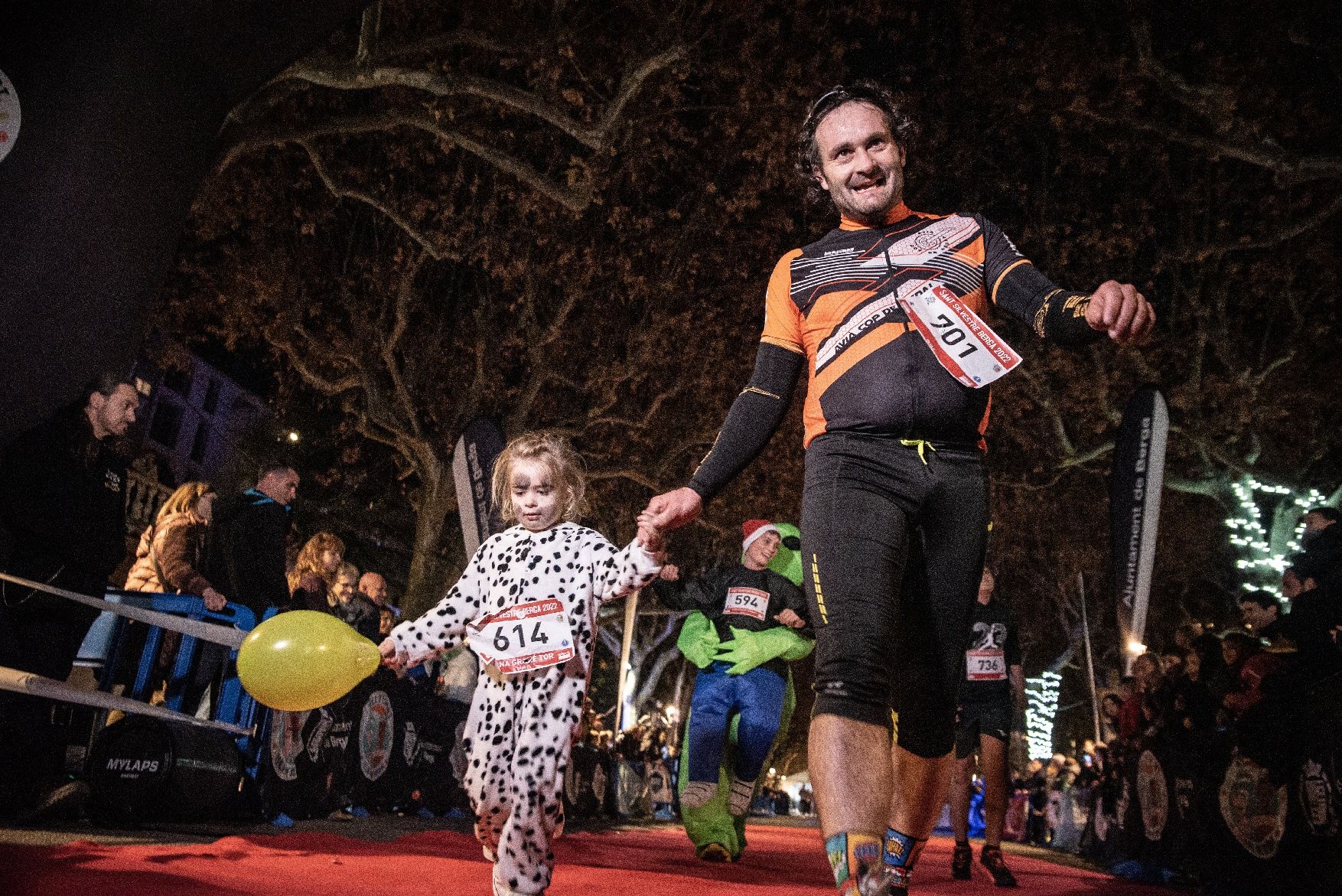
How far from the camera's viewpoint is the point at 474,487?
14375 mm

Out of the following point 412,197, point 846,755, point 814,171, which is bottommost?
point 846,755

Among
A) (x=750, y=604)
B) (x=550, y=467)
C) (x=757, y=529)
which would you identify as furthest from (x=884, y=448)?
(x=757, y=529)

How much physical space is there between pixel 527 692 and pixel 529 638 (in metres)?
0.20

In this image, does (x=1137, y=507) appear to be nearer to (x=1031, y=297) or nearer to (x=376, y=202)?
(x=376, y=202)

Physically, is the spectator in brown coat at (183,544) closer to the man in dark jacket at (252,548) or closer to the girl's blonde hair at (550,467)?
the man in dark jacket at (252,548)

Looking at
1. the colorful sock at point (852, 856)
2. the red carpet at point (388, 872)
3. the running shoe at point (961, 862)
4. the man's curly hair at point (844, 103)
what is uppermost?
the man's curly hair at point (844, 103)

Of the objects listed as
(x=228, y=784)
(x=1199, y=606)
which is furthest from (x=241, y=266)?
(x=1199, y=606)

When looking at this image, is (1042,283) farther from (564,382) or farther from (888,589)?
(564,382)

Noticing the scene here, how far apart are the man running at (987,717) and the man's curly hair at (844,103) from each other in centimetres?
477

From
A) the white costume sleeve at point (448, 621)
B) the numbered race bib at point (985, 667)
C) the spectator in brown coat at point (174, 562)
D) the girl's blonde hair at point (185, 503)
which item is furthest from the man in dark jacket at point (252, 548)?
the numbered race bib at point (985, 667)

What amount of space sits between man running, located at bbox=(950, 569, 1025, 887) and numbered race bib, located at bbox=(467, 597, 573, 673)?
4296mm

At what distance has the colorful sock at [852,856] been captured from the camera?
2664 millimetres

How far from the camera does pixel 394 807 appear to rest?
1088 cm

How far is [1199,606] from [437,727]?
2638cm
